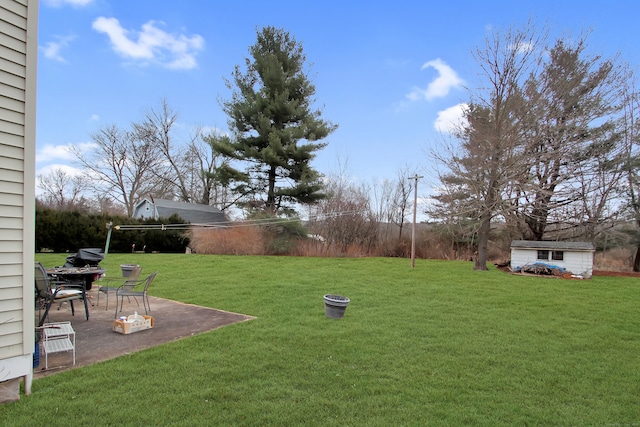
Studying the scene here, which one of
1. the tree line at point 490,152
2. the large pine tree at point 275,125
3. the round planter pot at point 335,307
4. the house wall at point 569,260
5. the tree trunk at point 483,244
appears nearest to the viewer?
the round planter pot at point 335,307

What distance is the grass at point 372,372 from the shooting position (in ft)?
7.94

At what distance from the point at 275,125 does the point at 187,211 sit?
7882mm

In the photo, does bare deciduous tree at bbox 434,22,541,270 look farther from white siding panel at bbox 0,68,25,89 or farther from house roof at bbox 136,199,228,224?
house roof at bbox 136,199,228,224

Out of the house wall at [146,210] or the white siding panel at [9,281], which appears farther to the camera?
the house wall at [146,210]

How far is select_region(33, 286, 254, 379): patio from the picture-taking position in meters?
3.36

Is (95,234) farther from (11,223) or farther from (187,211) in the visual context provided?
(11,223)

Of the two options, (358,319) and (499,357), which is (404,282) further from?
(499,357)

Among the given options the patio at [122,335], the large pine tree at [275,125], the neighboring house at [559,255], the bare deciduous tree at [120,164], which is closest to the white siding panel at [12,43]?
the patio at [122,335]

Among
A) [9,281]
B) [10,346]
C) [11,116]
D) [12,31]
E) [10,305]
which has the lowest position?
[10,346]

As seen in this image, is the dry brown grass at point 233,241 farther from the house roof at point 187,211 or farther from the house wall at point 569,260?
the house wall at point 569,260

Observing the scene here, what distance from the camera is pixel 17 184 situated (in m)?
2.47

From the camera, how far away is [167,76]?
12.1 metres

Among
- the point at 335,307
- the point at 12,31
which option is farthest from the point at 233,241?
the point at 12,31

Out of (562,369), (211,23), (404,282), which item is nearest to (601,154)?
(404,282)
